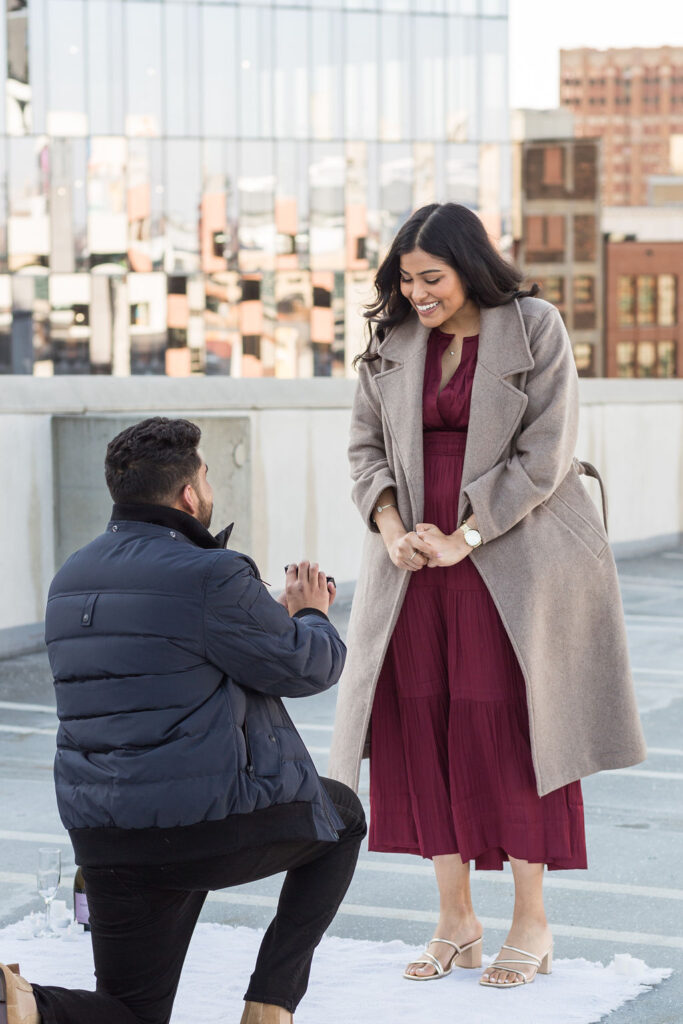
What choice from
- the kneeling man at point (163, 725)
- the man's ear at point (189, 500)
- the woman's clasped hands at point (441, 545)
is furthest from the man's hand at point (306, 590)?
the woman's clasped hands at point (441, 545)

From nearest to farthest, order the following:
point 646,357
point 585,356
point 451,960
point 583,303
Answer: point 451,960, point 585,356, point 583,303, point 646,357

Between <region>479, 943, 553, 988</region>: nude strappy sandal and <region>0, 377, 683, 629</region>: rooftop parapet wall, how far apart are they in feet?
18.2

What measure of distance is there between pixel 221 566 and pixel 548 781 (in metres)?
1.21

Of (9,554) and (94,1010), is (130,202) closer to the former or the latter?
(9,554)

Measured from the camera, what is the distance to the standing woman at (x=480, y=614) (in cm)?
378

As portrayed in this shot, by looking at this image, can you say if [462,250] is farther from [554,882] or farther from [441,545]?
[554,882]

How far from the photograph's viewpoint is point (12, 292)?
48156mm

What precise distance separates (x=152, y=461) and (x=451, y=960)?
5.26ft

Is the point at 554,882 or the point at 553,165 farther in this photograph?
the point at 553,165

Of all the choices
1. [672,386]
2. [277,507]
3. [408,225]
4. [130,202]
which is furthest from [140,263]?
[408,225]

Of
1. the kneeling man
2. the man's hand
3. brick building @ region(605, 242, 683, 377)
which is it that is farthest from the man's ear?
brick building @ region(605, 242, 683, 377)

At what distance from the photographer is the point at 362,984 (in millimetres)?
3762

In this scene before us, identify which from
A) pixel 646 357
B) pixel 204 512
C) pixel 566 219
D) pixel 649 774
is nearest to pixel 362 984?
pixel 204 512

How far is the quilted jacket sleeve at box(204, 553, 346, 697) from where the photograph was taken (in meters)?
2.92
